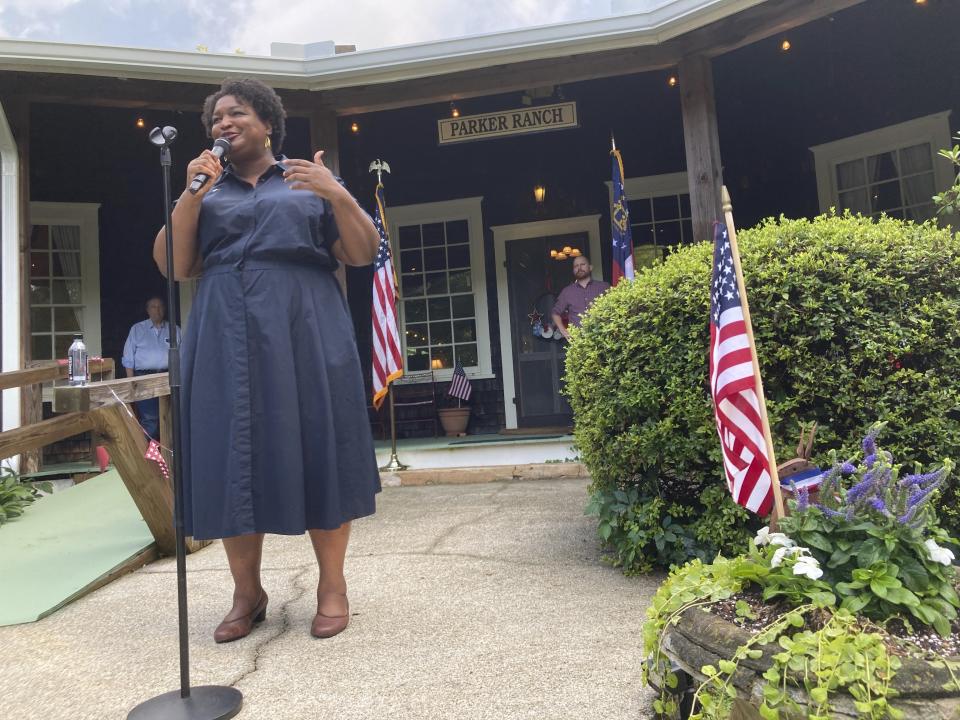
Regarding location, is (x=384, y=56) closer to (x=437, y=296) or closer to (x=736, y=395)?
(x=437, y=296)

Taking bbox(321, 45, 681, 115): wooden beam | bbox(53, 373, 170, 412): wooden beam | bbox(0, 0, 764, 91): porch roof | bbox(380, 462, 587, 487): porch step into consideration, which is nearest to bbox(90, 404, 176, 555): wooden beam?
bbox(53, 373, 170, 412): wooden beam

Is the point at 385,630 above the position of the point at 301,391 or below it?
below

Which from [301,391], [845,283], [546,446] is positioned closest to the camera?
[301,391]

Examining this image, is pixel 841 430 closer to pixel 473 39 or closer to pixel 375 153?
pixel 473 39

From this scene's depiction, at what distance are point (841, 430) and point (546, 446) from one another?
382 cm

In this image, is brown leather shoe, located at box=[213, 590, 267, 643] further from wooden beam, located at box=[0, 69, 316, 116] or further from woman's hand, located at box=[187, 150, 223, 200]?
wooden beam, located at box=[0, 69, 316, 116]

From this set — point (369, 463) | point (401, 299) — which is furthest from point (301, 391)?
point (401, 299)

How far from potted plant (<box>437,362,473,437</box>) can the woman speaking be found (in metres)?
5.55

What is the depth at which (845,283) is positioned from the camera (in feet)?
7.98

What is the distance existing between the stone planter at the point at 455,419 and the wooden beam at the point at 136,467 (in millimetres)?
4609

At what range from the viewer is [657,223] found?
790cm

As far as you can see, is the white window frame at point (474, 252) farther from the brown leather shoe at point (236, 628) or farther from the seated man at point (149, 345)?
the brown leather shoe at point (236, 628)

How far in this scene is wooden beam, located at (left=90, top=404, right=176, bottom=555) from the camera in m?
3.37

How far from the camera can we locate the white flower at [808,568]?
146cm
